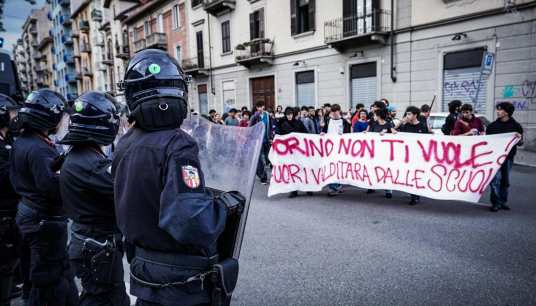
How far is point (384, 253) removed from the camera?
13.6 feet

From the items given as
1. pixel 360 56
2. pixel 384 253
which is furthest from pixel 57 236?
pixel 360 56

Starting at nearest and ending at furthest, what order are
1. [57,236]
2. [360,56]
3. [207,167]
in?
[207,167]
[57,236]
[360,56]

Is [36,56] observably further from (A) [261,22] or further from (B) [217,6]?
(A) [261,22]

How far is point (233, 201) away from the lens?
5.50 ft

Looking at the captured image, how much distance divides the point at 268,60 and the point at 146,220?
1981 centimetres

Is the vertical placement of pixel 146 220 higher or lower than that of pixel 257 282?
higher

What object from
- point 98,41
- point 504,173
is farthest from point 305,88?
point 98,41

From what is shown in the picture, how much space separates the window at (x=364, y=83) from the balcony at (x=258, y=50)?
565cm

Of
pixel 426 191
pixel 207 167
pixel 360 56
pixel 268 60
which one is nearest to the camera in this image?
pixel 207 167

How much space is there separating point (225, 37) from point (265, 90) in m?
5.28

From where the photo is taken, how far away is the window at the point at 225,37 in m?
23.9

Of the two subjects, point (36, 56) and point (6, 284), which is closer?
point (6, 284)

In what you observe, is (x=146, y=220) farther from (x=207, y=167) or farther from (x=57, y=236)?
(x=57, y=236)

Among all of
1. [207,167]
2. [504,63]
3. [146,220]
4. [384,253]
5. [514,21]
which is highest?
[514,21]
